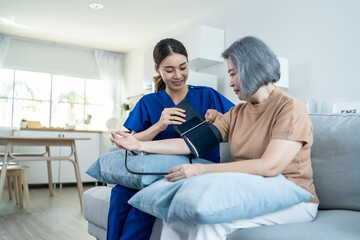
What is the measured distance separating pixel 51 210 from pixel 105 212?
201 centimetres

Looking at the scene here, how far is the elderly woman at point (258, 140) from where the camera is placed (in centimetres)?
109

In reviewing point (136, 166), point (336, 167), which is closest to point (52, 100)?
point (136, 166)

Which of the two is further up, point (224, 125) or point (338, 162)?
point (224, 125)

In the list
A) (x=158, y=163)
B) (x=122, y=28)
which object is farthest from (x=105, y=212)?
(x=122, y=28)

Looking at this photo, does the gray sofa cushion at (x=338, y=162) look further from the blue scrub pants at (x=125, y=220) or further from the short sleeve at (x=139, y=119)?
the short sleeve at (x=139, y=119)

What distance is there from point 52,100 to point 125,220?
17.6 ft

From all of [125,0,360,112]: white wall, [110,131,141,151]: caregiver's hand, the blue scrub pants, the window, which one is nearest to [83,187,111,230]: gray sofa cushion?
the blue scrub pants

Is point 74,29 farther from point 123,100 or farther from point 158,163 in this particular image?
point 158,163

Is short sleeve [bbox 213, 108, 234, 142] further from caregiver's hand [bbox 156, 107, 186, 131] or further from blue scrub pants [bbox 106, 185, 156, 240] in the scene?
blue scrub pants [bbox 106, 185, 156, 240]

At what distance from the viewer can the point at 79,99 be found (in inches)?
264

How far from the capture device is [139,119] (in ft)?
6.16

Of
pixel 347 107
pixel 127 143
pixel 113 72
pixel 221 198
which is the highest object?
pixel 113 72

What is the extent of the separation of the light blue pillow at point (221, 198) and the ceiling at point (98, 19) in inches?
153

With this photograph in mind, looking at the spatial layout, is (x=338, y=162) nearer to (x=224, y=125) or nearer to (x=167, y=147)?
(x=224, y=125)
